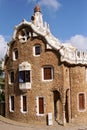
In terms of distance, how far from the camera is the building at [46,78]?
30.6m

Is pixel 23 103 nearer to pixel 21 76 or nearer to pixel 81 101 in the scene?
pixel 21 76

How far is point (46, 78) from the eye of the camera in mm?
31156

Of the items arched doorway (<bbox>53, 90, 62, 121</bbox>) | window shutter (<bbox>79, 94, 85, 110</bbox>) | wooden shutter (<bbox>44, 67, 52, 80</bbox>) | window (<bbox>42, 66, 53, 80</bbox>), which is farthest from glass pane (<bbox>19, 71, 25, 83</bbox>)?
window shutter (<bbox>79, 94, 85, 110</bbox>)

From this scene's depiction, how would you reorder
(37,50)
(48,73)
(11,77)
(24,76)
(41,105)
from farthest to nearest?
(11,77), (24,76), (37,50), (41,105), (48,73)

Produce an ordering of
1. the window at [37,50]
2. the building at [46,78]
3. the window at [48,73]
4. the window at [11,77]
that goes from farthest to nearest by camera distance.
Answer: the window at [11,77] < the window at [37,50] < the window at [48,73] < the building at [46,78]

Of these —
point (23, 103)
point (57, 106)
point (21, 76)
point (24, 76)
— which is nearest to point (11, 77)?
point (21, 76)

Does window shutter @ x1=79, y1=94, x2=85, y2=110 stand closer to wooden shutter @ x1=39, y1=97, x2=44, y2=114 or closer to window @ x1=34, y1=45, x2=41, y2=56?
wooden shutter @ x1=39, y1=97, x2=44, y2=114

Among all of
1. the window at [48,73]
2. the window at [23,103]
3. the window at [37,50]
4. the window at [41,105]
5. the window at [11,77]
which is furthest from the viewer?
the window at [11,77]

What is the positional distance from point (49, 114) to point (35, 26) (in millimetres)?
9651

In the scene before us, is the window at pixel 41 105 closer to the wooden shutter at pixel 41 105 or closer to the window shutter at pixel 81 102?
the wooden shutter at pixel 41 105

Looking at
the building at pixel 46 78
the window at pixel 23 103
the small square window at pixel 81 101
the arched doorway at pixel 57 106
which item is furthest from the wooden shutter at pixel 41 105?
the small square window at pixel 81 101

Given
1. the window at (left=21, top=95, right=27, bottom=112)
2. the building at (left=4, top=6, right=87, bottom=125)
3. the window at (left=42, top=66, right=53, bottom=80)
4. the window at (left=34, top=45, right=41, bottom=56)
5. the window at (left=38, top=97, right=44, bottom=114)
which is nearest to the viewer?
the building at (left=4, top=6, right=87, bottom=125)

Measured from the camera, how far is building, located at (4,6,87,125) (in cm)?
3058

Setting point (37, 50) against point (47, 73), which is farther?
point (37, 50)
